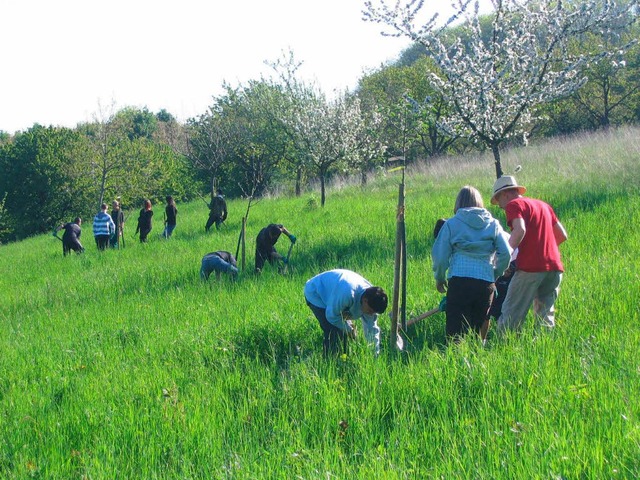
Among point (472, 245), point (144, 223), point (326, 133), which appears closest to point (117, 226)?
point (144, 223)

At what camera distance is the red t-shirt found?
544cm

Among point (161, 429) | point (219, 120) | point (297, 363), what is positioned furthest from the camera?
point (219, 120)

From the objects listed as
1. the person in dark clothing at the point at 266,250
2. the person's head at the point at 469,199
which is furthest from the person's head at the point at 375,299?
the person in dark clothing at the point at 266,250

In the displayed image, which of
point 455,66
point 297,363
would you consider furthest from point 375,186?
point 297,363

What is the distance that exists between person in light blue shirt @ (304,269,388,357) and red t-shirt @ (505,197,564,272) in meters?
1.44

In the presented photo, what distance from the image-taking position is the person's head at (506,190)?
569 centimetres

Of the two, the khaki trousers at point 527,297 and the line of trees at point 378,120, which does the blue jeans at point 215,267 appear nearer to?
the line of trees at point 378,120

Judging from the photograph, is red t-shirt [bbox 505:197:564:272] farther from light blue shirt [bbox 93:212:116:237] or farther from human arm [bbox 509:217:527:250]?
light blue shirt [bbox 93:212:116:237]

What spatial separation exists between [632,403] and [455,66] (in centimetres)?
984

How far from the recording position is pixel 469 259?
5262mm

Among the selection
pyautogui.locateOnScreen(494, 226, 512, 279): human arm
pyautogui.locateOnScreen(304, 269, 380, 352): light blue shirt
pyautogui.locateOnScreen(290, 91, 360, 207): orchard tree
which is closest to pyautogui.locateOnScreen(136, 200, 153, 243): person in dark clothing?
pyautogui.locateOnScreen(290, 91, 360, 207): orchard tree

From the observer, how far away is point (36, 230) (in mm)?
41938

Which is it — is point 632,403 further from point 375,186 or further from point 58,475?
point 375,186

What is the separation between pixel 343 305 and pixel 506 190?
195 cm
